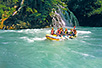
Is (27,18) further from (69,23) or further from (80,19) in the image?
(80,19)

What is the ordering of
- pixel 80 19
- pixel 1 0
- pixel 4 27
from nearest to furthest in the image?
pixel 4 27, pixel 80 19, pixel 1 0

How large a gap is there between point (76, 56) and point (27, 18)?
22036 millimetres

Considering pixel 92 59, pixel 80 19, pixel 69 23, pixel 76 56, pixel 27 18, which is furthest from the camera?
pixel 80 19

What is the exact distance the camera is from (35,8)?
32.6 metres

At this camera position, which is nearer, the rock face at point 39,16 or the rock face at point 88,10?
the rock face at point 39,16

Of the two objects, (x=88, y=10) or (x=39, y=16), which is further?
(x=88, y=10)

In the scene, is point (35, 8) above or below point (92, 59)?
above

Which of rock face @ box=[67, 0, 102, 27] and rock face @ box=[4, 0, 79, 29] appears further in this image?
rock face @ box=[67, 0, 102, 27]

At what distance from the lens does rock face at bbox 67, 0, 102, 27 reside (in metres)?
34.9

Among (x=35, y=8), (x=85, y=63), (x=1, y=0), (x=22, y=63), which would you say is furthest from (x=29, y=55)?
(x=1, y=0)

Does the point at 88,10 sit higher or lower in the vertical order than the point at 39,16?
higher

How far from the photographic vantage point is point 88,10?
35.4 meters

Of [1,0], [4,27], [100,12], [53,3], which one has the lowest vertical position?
[4,27]

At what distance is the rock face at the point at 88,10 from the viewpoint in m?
34.9
